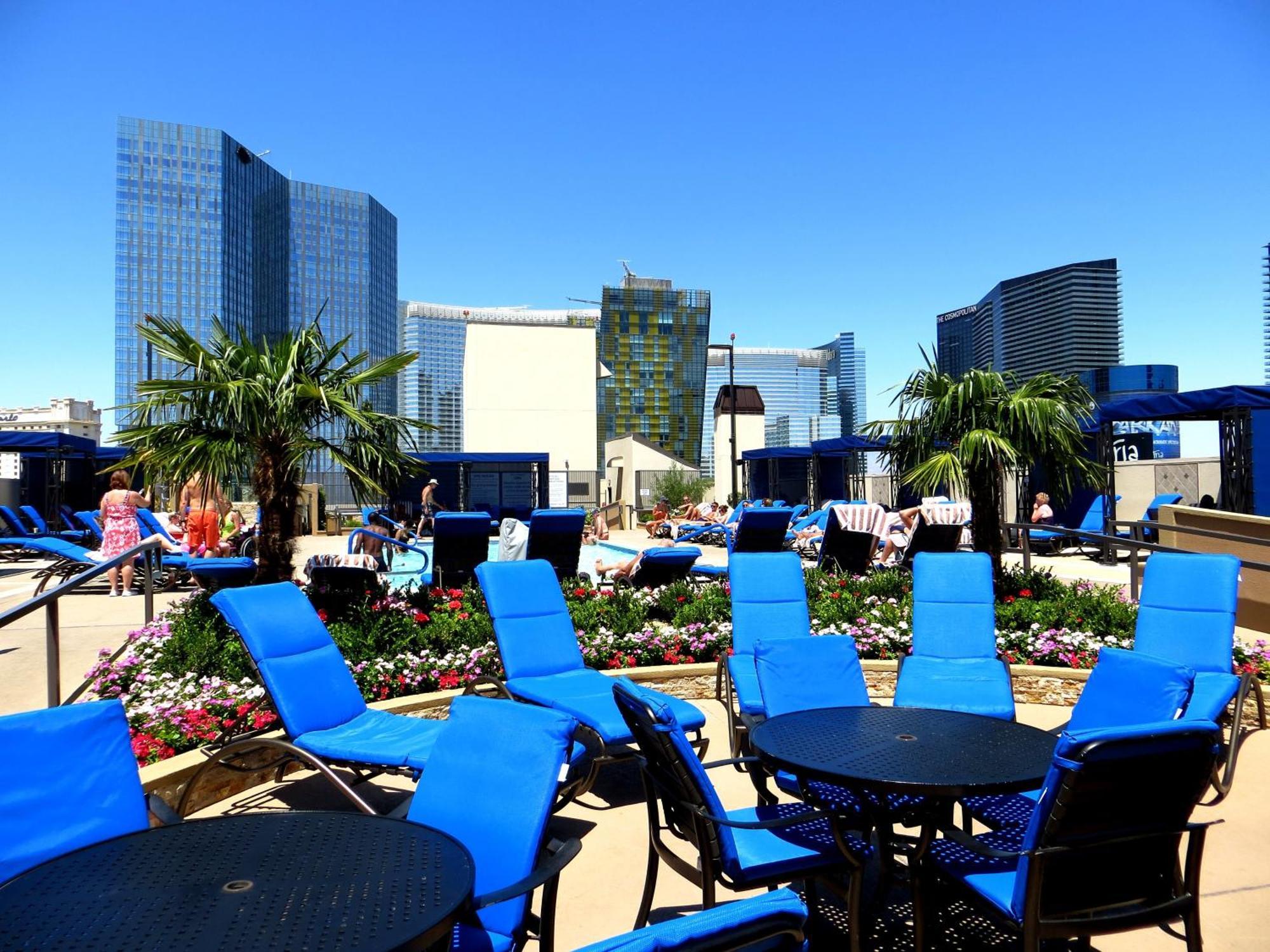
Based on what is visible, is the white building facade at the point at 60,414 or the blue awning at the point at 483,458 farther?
the white building facade at the point at 60,414

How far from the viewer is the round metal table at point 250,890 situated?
149 cm

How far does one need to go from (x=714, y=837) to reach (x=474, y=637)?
3319 mm

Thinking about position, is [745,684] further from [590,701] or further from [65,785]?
[65,785]

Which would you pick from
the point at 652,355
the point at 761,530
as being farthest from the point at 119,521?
the point at 652,355

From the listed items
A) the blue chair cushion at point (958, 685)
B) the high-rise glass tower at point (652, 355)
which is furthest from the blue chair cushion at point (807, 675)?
the high-rise glass tower at point (652, 355)

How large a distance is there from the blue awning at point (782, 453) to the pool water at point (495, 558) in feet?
27.2

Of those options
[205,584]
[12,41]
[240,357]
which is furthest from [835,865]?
[12,41]

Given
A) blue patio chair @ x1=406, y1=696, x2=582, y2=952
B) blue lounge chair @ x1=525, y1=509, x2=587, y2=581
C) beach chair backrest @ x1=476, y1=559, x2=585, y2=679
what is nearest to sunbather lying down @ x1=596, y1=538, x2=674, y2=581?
blue lounge chair @ x1=525, y1=509, x2=587, y2=581

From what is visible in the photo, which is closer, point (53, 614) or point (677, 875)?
point (677, 875)

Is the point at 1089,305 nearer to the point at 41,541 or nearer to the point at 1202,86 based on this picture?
the point at 1202,86

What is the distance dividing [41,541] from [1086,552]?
1667 centimetres

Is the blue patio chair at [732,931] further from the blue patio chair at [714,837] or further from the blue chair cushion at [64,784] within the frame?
the blue chair cushion at [64,784]

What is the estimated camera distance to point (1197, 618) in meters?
4.45

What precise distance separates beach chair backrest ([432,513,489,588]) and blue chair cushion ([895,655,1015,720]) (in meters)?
4.98
